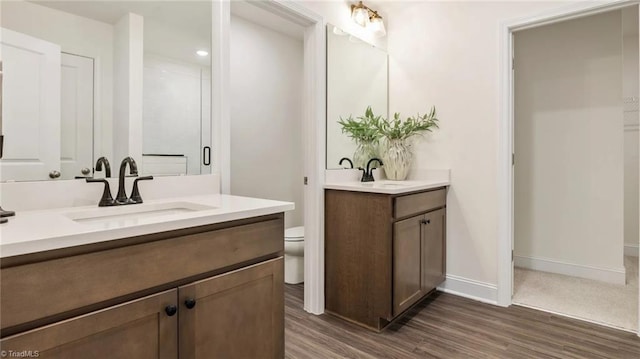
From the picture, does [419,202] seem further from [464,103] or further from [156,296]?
[156,296]

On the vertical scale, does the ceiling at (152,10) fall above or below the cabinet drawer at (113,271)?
above

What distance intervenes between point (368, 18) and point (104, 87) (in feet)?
7.00

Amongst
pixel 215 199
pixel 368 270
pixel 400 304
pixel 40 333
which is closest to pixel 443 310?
pixel 400 304

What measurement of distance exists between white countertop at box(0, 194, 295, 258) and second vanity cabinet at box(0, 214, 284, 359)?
0.10 feet

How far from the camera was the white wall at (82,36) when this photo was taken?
1215 millimetres

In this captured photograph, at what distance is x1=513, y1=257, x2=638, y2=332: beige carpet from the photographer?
7.52 ft

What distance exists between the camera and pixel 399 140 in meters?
2.81

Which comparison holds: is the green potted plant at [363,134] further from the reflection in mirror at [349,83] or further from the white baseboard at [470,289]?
the white baseboard at [470,289]

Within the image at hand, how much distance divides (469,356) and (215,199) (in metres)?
1.54

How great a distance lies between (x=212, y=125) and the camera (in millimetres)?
1767

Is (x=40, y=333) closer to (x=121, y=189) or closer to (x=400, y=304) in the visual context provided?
(x=121, y=189)

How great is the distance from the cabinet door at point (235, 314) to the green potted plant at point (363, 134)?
156 cm

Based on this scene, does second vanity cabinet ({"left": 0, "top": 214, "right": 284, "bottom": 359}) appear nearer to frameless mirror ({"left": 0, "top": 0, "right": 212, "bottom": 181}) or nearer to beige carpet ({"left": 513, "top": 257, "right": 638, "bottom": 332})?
frameless mirror ({"left": 0, "top": 0, "right": 212, "bottom": 181})

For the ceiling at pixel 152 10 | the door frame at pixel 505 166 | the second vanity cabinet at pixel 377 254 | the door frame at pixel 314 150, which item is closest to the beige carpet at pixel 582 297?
the door frame at pixel 505 166
